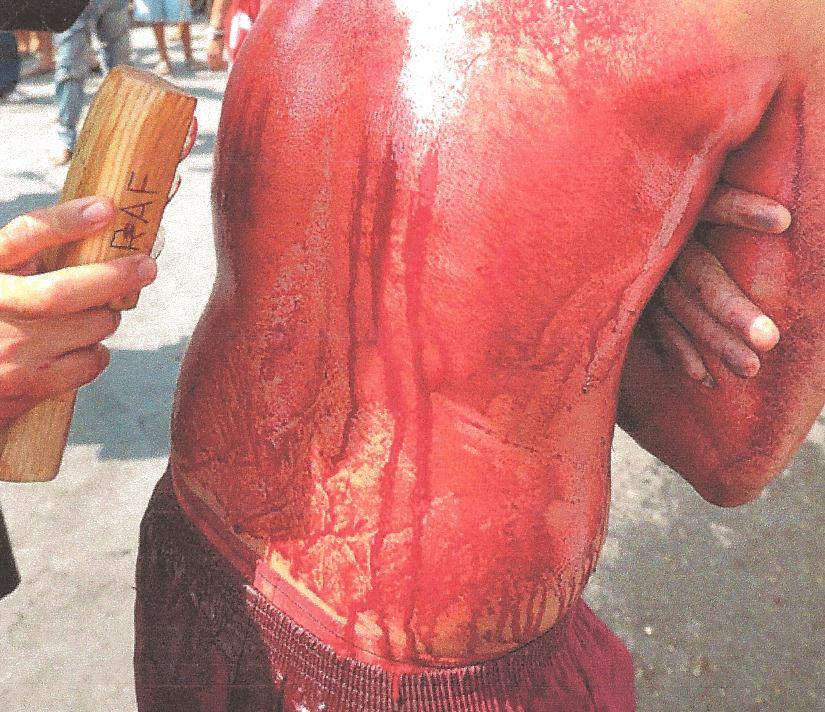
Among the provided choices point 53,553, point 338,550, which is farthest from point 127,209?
point 53,553

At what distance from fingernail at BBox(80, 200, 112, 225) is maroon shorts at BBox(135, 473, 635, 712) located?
0.33 metres

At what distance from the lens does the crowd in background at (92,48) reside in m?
2.38

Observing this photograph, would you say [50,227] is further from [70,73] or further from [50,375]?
[70,73]

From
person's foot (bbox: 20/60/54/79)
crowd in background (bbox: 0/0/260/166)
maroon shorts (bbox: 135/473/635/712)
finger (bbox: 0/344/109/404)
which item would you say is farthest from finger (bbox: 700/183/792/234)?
person's foot (bbox: 20/60/54/79)

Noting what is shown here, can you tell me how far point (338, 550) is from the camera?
0.69 metres

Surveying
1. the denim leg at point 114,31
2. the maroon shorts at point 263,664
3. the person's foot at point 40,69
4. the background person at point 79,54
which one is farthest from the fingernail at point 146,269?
the person's foot at point 40,69

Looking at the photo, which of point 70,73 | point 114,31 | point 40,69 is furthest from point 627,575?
point 40,69

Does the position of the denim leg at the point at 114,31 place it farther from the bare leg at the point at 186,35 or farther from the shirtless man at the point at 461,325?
the shirtless man at the point at 461,325

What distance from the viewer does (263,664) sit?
2.38 feet

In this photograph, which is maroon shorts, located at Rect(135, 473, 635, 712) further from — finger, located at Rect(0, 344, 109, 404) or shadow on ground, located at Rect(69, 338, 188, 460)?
shadow on ground, located at Rect(69, 338, 188, 460)

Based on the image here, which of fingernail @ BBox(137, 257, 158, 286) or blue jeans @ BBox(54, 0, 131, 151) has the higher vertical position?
fingernail @ BBox(137, 257, 158, 286)

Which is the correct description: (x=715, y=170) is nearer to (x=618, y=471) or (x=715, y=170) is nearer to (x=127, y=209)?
(x=127, y=209)

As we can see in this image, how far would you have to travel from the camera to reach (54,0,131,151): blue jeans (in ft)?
11.8

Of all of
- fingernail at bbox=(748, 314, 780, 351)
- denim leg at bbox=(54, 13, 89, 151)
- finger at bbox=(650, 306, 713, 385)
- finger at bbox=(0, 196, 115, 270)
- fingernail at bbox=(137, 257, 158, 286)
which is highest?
finger at bbox=(0, 196, 115, 270)
